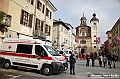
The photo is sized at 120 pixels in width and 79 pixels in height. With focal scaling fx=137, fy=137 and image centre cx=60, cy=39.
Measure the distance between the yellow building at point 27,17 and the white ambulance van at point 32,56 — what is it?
3589mm

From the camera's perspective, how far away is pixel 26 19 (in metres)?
18.9

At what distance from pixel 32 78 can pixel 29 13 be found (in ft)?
41.7

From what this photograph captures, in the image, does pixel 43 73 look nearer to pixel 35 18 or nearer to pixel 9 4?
pixel 9 4

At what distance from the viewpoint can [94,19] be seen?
229 ft

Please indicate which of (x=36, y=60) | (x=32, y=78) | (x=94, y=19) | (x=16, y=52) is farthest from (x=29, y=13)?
(x=94, y=19)

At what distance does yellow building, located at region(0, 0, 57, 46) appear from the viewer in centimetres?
1549

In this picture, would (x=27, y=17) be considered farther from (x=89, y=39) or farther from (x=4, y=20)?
(x=89, y=39)

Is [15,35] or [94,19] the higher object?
[94,19]

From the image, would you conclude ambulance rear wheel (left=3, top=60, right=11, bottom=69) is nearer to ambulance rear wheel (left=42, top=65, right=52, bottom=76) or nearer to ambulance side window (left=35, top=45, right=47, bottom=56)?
ambulance side window (left=35, top=45, right=47, bottom=56)

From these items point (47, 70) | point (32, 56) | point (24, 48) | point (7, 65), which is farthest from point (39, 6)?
point (47, 70)

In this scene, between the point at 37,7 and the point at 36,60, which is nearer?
the point at 36,60

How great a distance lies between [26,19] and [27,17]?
0.35 meters

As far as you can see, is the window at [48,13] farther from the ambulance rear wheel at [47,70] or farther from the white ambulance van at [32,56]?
the ambulance rear wheel at [47,70]

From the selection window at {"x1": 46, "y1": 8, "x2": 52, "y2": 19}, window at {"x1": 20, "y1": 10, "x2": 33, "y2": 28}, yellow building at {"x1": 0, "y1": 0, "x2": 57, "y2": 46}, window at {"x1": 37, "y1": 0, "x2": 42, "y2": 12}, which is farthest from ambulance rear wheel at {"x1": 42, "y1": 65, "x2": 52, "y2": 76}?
window at {"x1": 46, "y1": 8, "x2": 52, "y2": 19}
